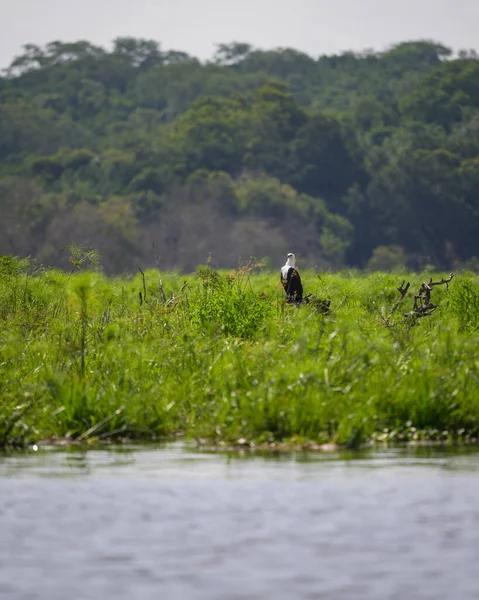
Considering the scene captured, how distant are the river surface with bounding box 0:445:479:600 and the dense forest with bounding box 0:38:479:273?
61193mm

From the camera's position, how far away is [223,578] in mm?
7973

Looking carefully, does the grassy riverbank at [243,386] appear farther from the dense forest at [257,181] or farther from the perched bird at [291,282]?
the dense forest at [257,181]

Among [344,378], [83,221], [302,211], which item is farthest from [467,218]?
[344,378]

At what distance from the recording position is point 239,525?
9.28 metres

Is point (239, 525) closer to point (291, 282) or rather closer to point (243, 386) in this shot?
point (243, 386)

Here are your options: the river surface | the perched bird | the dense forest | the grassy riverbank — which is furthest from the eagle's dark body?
the dense forest

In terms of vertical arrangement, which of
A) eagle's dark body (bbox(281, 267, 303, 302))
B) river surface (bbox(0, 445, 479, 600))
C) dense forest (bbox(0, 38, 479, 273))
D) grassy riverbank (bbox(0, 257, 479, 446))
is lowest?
river surface (bbox(0, 445, 479, 600))

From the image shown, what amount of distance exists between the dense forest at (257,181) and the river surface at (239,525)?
61193 millimetres

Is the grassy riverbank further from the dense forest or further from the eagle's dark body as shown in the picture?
the dense forest

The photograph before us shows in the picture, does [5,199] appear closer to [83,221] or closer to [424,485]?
[83,221]

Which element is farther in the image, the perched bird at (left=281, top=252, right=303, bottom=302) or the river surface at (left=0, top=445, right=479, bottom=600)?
the perched bird at (left=281, top=252, right=303, bottom=302)

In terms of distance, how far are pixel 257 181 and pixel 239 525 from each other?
74374 mm

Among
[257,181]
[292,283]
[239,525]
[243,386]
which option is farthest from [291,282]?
[257,181]

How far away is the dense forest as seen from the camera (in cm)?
7988
